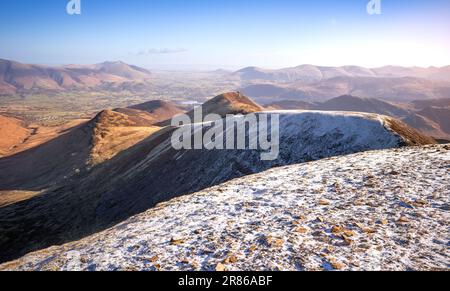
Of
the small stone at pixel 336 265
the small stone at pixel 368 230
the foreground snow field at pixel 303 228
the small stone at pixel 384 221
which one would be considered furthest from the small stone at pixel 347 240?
the small stone at pixel 384 221

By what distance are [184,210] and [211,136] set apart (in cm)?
2529

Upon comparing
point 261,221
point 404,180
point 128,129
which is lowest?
point 128,129

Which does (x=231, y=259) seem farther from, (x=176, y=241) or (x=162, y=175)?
(x=162, y=175)

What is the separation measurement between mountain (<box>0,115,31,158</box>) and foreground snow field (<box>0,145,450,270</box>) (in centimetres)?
10808

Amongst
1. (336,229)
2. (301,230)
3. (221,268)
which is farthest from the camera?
(301,230)

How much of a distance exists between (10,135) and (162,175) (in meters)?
122

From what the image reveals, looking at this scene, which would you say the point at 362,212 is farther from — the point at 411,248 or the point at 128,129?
the point at 128,129

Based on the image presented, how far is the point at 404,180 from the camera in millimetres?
12305

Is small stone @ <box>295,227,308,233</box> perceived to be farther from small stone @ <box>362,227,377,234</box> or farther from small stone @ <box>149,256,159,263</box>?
small stone @ <box>149,256,159,263</box>

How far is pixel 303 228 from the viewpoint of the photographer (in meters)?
9.73

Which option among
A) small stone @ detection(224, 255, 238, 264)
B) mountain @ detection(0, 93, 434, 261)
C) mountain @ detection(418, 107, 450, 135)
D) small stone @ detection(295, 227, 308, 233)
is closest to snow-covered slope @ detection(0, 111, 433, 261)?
mountain @ detection(0, 93, 434, 261)

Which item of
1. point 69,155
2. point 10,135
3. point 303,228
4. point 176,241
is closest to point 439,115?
point 69,155

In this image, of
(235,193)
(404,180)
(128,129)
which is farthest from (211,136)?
(128,129)
